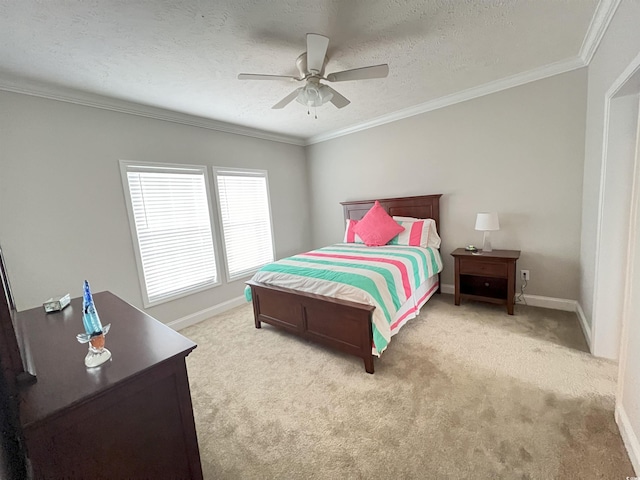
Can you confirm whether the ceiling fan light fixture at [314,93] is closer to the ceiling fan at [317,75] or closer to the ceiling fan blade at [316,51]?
the ceiling fan at [317,75]

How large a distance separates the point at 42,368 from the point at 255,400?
135cm

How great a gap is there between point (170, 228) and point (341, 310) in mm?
2361

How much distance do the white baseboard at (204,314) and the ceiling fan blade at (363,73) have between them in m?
3.15

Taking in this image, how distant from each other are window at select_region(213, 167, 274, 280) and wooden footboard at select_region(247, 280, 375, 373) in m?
1.12

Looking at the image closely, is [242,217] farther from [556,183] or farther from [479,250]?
[556,183]

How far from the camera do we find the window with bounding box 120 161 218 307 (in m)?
2.96

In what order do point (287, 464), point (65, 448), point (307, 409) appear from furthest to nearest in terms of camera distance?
point (307, 409), point (287, 464), point (65, 448)

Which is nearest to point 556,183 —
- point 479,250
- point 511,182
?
point 511,182

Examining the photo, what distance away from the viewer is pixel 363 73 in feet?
6.66

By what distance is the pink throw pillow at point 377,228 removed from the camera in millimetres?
3578

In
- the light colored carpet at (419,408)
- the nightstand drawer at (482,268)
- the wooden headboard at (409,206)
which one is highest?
the wooden headboard at (409,206)

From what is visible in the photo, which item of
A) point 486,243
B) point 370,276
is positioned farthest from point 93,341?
point 486,243

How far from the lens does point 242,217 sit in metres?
4.04

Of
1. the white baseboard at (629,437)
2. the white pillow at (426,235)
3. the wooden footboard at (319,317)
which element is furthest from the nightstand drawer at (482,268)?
the wooden footboard at (319,317)
